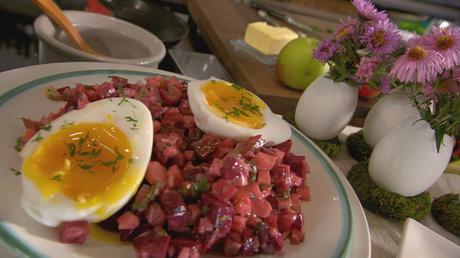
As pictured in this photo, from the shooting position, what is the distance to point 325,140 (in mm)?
1337

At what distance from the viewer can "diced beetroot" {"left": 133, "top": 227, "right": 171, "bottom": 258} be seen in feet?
2.24

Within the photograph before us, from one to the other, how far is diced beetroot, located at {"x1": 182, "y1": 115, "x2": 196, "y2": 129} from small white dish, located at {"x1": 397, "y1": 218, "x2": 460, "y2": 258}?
1.79ft

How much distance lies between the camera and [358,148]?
4.50 ft

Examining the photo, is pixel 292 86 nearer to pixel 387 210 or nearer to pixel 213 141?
pixel 387 210

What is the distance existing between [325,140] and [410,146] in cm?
30

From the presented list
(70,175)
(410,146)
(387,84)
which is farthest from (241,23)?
(70,175)

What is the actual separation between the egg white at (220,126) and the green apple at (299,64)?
0.69 m

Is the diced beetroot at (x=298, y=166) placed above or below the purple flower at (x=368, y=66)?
below

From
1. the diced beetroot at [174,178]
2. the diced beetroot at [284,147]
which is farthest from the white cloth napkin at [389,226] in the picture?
the diced beetroot at [174,178]

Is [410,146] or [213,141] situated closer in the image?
[213,141]

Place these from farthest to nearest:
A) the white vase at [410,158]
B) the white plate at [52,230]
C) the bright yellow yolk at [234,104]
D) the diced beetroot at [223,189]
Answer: the white vase at [410,158]
the bright yellow yolk at [234,104]
the diced beetroot at [223,189]
the white plate at [52,230]

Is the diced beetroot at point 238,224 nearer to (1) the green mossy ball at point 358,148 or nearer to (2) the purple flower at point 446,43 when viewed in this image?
(2) the purple flower at point 446,43

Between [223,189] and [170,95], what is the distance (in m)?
0.35

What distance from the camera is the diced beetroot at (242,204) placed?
775mm
